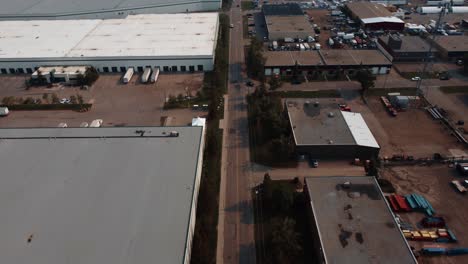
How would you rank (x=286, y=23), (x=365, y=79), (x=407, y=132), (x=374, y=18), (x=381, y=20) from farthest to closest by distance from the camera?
(x=374, y=18) < (x=286, y=23) < (x=381, y=20) < (x=365, y=79) < (x=407, y=132)

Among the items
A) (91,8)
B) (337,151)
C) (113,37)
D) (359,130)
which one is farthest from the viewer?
(91,8)

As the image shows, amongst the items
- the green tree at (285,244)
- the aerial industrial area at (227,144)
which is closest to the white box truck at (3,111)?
the aerial industrial area at (227,144)

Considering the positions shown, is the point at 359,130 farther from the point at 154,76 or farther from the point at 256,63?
the point at 154,76

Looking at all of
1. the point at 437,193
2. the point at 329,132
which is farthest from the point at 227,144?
the point at 437,193

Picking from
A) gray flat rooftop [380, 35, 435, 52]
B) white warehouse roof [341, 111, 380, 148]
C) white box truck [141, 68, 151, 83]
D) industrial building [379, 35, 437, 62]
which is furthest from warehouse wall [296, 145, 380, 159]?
gray flat rooftop [380, 35, 435, 52]

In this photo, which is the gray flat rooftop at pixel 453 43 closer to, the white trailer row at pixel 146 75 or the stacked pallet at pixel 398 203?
the stacked pallet at pixel 398 203

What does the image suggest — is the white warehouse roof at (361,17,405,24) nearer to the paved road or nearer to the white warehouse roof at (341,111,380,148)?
the paved road
